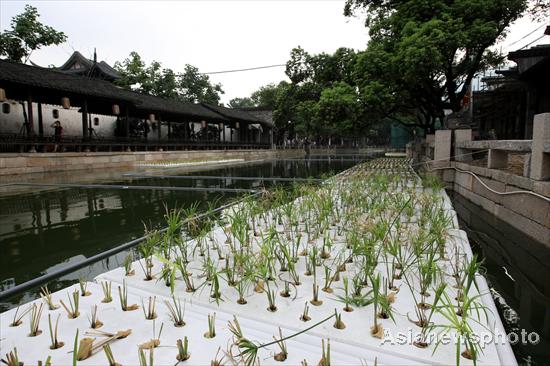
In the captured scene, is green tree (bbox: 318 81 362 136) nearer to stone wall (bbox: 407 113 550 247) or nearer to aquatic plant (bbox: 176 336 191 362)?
stone wall (bbox: 407 113 550 247)

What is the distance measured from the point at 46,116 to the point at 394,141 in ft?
133

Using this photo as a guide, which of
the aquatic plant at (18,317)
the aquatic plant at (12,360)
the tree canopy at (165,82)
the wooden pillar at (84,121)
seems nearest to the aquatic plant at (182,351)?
the aquatic plant at (12,360)

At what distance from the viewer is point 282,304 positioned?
95.5 inches

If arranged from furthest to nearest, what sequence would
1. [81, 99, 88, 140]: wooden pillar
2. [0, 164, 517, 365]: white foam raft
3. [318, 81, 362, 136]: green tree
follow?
[81, 99, 88, 140]: wooden pillar, [318, 81, 362, 136]: green tree, [0, 164, 517, 365]: white foam raft

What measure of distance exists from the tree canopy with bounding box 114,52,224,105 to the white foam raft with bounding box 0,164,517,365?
1023 inches

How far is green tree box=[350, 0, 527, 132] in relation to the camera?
33.1 ft

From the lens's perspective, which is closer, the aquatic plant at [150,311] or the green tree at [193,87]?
the aquatic plant at [150,311]

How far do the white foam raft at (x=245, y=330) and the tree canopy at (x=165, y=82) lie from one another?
2597cm

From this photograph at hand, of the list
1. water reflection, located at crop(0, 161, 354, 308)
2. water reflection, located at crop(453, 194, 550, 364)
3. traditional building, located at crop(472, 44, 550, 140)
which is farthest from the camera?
traditional building, located at crop(472, 44, 550, 140)

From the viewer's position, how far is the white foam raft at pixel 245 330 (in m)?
1.82

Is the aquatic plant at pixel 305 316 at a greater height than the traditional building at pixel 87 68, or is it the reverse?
the traditional building at pixel 87 68

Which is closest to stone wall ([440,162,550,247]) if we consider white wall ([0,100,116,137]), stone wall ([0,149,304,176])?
stone wall ([0,149,304,176])

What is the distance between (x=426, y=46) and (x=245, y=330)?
10297 mm

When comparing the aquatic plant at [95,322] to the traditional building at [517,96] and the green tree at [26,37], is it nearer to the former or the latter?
the traditional building at [517,96]
